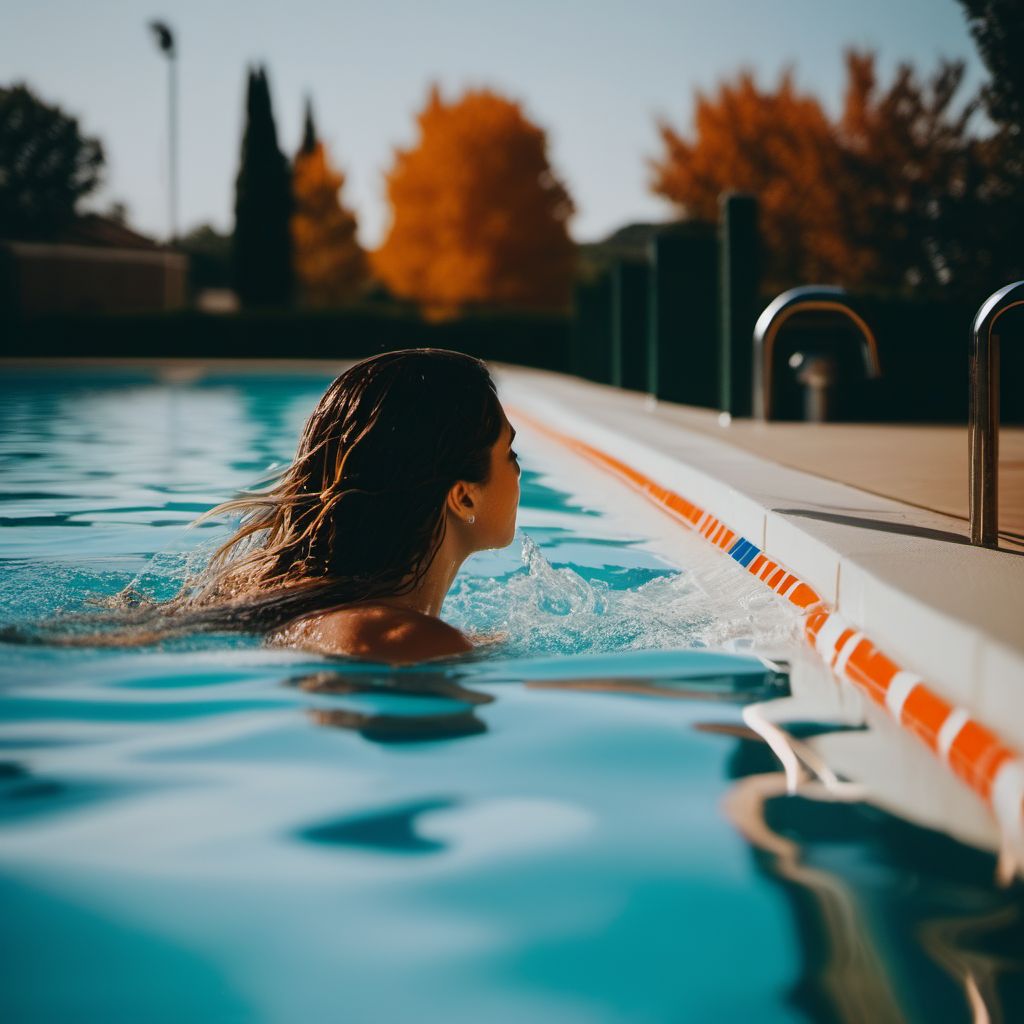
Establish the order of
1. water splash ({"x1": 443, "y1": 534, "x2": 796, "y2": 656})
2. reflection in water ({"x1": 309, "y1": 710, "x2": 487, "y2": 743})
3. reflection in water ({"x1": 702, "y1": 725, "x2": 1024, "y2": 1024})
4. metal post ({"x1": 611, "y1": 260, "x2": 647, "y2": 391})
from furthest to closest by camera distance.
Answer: metal post ({"x1": 611, "y1": 260, "x2": 647, "y2": 391}) < water splash ({"x1": 443, "y1": 534, "x2": 796, "y2": 656}) < reflection in water ({"x1": 309, "y1": 710, "x2": 487, "y2": 743}) < reflection in water ({"x1": 702, "y1": 725, "x2": 1024, "y2": 1024})

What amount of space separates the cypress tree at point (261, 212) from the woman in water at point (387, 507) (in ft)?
122

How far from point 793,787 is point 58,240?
50.1 m

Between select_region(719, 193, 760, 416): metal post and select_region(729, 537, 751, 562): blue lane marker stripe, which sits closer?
select_region(729, 537, 751, 562): blue lane marker stripe

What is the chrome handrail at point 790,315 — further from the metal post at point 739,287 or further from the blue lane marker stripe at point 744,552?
the metal post at point 739,287

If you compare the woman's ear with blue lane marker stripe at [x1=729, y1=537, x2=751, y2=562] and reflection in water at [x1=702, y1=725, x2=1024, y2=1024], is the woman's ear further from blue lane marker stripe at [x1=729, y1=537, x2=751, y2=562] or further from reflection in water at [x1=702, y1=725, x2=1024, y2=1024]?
blue lane marker stripe at [x1=729, y1=537, x2=751, y2=562]

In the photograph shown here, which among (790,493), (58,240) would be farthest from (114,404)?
(58,240)

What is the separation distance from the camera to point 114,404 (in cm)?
1432

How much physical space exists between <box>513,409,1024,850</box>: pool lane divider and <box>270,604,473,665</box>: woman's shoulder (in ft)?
2.99

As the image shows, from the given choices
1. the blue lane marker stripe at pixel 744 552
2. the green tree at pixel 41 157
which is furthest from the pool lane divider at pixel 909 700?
the green tree at pixel 41 157

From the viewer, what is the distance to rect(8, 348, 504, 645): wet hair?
2842 millimetres

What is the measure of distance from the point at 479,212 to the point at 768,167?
8498 mm

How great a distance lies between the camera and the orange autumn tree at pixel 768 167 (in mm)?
33375

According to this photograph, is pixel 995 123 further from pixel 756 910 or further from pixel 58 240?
pixel 58 240

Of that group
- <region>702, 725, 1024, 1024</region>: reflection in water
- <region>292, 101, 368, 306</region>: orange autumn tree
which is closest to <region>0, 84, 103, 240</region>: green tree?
<region>292, 101, 368, 306</region>: orange autumn tree
